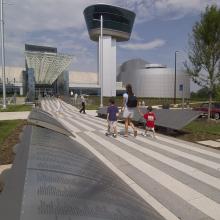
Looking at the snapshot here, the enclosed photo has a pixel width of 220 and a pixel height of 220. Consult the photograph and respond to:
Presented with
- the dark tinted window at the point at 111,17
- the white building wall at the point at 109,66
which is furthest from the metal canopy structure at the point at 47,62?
the dark tinted window at the point at 111,17

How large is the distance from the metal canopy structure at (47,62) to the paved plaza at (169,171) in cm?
8702

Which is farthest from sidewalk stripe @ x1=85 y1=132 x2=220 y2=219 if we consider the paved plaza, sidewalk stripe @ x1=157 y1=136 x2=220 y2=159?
sidewalk stripe @ x1=157 y1=136 x2=220 y2=159

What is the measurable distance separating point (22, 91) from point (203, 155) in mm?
106855

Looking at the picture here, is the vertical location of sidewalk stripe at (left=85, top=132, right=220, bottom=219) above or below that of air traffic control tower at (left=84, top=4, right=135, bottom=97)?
below

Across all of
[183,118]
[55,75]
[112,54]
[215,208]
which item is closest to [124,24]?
[112,54]

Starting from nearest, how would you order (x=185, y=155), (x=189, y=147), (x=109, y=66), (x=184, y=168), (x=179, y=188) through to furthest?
1. (x=179, y=188)
2. (x=184, y=168)
3. (x=185, y=155)
4. (x=189, y=147)
5. (x=109, y=66)

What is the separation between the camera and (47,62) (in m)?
99.8

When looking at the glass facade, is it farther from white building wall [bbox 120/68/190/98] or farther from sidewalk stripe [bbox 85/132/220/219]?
sidewalk stripe [bbox 85/132/220/219]

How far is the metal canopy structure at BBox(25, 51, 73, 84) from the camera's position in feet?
307

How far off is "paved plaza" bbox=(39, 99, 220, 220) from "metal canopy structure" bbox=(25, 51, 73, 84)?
285 feet

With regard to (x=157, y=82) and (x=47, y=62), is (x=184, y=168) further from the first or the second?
(x=157, y=82)

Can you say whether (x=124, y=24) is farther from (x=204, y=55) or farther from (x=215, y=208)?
(x=215, y=208)

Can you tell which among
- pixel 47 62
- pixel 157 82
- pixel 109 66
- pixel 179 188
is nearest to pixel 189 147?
pixel 179 188

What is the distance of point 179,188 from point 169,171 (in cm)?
118
